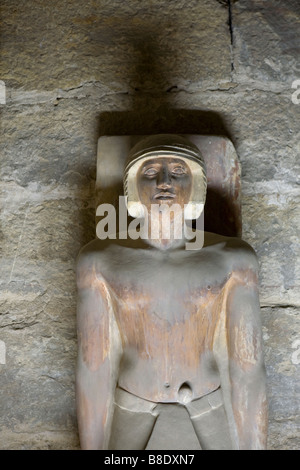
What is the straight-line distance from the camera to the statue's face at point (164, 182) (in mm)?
1944

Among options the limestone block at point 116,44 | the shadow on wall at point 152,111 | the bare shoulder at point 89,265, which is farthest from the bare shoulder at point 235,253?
Answer: the limestone block at point 116,44

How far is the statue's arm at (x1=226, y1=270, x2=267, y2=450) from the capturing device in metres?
1.89

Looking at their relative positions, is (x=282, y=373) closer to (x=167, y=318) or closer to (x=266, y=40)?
(x=167, y=318)

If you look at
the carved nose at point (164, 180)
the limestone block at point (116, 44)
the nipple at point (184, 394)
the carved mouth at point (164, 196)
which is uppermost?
the limestone block at point (116, 44)

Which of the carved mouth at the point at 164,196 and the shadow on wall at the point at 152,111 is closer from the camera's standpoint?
the carved mouth at the point at 164,196

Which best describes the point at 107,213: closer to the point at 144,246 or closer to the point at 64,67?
the point at 144,246

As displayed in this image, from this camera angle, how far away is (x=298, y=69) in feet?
7.94

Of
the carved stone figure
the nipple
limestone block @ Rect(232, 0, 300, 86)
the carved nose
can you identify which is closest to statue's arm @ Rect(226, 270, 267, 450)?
the carved stone figure

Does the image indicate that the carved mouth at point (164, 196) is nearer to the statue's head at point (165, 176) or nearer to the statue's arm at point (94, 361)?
the statue's head at point (165, 176)

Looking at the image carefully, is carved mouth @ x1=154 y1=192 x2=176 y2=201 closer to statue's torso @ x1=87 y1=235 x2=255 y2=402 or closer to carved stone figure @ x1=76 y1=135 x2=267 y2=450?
carved stone figure @ x1=76 y1=135 x2=267 y2=450

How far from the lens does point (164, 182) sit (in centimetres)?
A: 194

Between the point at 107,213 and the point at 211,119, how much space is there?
1.88 ft

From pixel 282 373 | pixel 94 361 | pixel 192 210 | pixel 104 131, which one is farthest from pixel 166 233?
pixel 282 373
